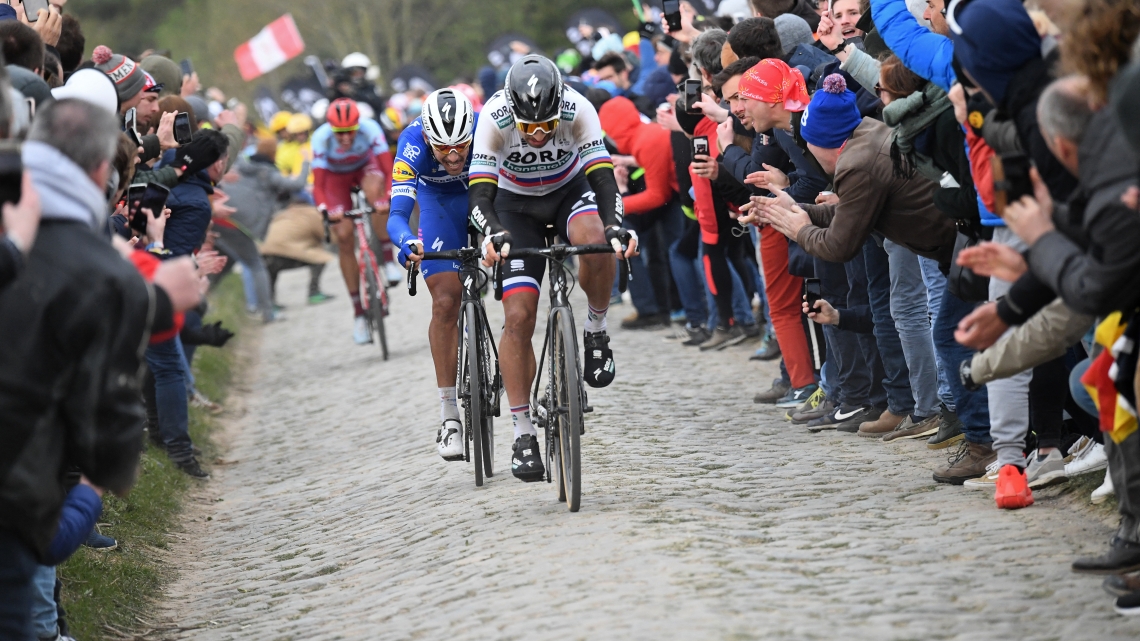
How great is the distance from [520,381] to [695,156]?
10.2 feet

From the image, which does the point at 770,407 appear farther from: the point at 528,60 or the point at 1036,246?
the point at 1036,246

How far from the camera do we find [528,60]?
8234mm

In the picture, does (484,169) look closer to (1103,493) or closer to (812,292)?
(812,292)

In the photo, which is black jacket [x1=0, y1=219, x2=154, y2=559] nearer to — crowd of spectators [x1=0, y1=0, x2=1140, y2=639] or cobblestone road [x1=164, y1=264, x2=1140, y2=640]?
crowd of spectators [x1=0, y1=0, x2=1140, y2=639]

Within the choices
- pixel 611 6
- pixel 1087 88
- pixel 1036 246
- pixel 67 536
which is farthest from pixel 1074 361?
pixel 611 6

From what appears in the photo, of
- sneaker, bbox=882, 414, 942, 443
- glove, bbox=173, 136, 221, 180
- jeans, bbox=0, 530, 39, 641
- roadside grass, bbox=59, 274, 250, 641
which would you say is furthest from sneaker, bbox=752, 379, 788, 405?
jeans, bbox=0, 530, 39, 641

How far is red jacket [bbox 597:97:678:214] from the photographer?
47.2 ft

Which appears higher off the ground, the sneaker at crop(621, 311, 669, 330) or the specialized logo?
the specialized logo

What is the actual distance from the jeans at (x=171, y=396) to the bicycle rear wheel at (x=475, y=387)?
270 cm

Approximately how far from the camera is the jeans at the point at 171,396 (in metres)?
10.7

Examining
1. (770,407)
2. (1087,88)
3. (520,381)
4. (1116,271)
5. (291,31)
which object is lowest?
(770,407)

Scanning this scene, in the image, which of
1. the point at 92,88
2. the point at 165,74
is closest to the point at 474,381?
the point at 92,88

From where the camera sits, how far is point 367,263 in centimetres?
1630

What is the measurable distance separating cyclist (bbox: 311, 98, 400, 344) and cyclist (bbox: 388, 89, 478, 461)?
21.3 feet
